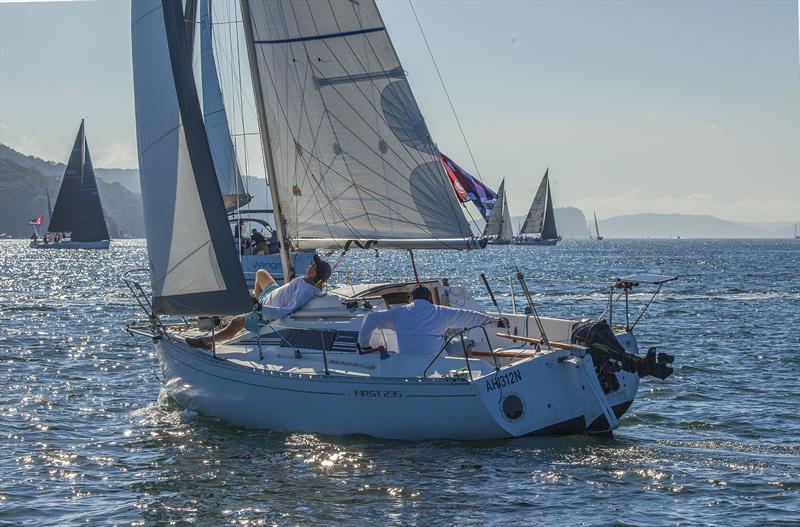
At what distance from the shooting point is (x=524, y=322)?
52.1 ft

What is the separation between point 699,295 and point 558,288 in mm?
7327

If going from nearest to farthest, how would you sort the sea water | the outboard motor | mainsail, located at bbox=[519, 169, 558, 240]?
1. the sea water
2. the outboard motor
3. mainsail, located at bbox=[519, 169, 558, 240]

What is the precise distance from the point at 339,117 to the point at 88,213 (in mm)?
87022

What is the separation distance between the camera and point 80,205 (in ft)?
314

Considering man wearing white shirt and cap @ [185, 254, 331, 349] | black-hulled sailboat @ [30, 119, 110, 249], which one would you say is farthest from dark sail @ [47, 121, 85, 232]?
man wearing white shirt and cap @ [185, 254, 331, 349]

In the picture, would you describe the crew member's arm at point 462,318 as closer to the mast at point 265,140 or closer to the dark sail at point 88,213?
the mast at point 265,140

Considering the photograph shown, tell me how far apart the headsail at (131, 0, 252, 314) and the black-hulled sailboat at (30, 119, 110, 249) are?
77.6 meters

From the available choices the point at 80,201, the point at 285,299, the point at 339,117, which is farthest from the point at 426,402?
the point at 80,201

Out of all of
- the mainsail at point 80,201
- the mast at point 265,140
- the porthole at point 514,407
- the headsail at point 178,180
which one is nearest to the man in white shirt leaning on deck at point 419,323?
the porthole at point 514,407

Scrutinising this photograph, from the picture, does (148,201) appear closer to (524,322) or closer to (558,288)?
(524,322)

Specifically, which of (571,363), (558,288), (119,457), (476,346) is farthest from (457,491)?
(558,288)

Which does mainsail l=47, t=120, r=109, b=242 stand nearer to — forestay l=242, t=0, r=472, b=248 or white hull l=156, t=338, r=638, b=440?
forestay l=242, t=0, r=472, b=248

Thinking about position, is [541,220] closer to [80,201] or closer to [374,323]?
[80,201]

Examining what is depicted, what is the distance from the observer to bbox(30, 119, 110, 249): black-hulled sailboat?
9038 centimetres
